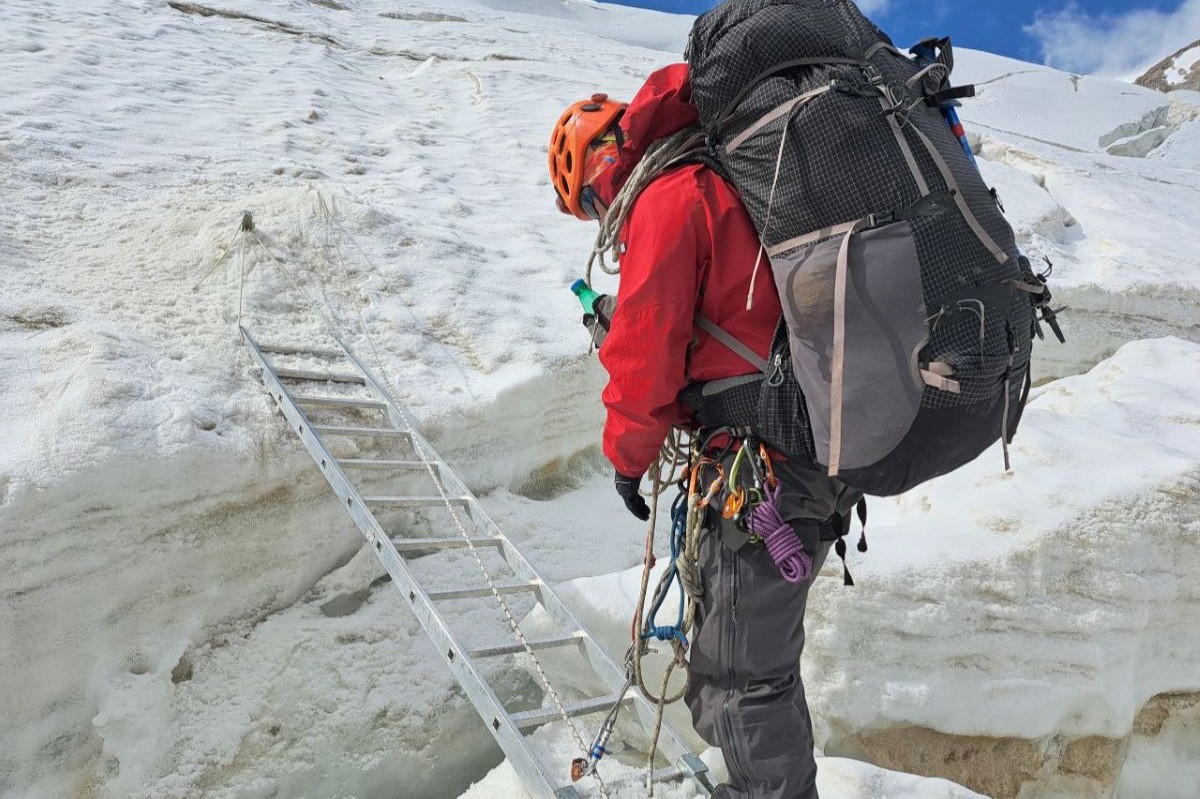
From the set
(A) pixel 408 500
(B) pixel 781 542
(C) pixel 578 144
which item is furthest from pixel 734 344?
(A) pixel 408 500

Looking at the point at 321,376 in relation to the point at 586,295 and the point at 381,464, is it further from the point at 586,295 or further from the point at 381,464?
the point at 586,295

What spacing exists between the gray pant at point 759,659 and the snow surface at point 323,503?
82 centimetres

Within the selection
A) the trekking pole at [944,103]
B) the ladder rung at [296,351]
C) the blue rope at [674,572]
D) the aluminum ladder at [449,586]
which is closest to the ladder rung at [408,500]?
the aluminum ladder at [449,586]

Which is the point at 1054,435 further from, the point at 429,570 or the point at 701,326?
the point at 429,570

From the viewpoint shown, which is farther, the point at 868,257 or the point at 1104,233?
the point at 1104,233

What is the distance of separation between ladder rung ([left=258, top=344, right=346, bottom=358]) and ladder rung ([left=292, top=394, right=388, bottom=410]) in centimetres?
49

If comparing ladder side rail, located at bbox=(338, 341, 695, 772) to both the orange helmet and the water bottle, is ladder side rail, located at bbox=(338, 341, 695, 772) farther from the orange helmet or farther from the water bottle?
the orange helmet

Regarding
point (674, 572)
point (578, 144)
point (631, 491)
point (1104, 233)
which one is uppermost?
point (578, 144)

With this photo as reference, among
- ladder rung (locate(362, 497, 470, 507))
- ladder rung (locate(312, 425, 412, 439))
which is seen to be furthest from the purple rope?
ladder rung (locate(312, 425, 412, 439))

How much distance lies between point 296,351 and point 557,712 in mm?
2795

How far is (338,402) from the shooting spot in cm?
427

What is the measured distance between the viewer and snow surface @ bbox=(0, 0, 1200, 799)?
336cm

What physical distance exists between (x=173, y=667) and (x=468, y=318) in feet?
9.05

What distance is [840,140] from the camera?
1892mm
